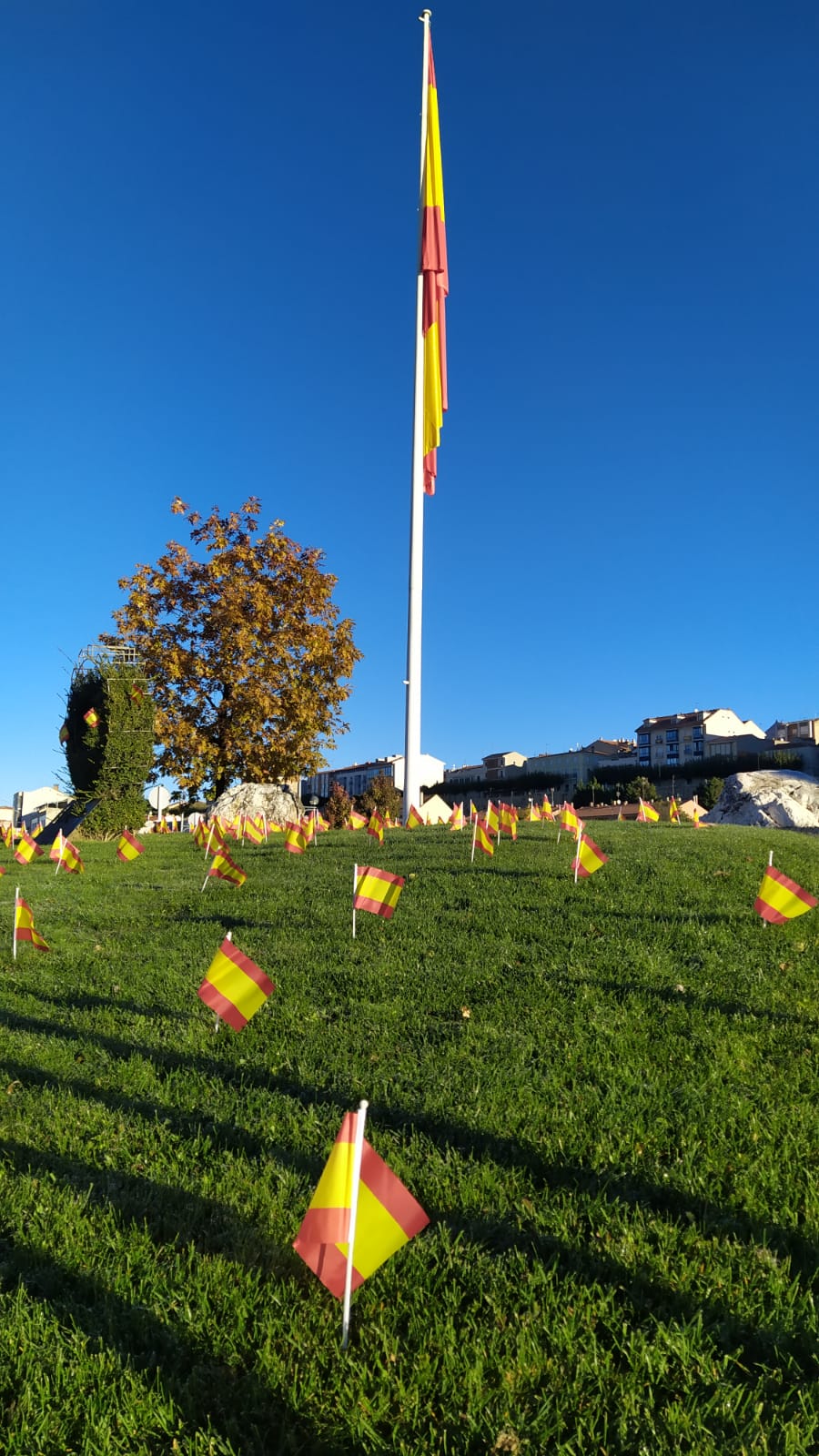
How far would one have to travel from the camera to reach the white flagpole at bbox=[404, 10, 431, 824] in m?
20.0

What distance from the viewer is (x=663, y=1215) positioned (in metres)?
3.24

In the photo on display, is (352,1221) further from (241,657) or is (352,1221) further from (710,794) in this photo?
(710,794)

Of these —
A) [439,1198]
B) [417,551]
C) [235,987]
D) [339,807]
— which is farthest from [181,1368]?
[339,807]

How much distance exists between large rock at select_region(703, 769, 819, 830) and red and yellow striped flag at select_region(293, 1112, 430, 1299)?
872 inches

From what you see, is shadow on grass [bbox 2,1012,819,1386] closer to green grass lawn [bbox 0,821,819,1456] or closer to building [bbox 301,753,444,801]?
green grass lawn [bbox 0,821,819,1456]

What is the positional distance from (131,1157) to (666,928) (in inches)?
195

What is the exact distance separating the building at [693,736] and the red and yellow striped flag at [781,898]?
99.4 metres

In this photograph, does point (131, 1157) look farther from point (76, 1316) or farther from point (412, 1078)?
point (412, 1078)

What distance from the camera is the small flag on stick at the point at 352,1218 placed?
8.21 ft

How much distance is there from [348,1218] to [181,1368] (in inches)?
27.4

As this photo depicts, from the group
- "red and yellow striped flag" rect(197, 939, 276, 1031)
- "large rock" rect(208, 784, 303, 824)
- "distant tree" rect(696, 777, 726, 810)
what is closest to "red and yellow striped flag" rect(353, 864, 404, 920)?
"red and yellow striped flag" rect(197, 939, 276, 1031)

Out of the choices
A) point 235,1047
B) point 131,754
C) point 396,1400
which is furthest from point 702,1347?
point 131,754

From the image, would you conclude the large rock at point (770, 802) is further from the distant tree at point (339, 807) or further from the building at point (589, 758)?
the building at point (589, 758)

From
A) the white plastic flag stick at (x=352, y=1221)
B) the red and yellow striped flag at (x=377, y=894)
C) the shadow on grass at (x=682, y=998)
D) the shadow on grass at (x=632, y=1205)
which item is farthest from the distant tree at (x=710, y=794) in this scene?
the white plastic flag stick at (x=352, y=1221)
